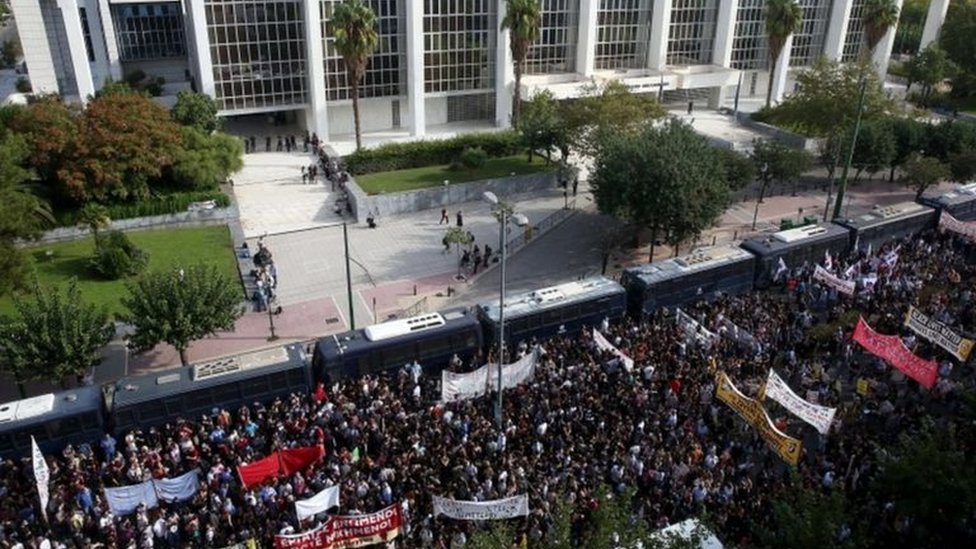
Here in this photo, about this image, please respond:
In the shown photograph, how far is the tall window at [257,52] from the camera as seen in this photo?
2231 inches

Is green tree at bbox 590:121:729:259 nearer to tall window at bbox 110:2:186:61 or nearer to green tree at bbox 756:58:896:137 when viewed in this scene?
green tree at bbox 756:58:896:137

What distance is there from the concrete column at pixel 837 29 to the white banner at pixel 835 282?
53.1 m

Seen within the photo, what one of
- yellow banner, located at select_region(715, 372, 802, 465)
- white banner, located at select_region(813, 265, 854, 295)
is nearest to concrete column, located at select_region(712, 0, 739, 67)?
white banner, located at select_region(813, 265, 854, 295)

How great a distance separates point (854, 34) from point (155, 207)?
72047 mm

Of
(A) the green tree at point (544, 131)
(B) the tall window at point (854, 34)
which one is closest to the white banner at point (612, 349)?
(A) the green tree at point (544, 131)

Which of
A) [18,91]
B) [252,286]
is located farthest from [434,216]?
[18,91]

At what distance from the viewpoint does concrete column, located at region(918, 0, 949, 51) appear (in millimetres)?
83500

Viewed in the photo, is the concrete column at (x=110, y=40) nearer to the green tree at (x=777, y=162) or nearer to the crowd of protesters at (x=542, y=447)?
the green tree at (x=777, y=162)

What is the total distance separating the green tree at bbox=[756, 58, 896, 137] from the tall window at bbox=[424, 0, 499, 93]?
2489cm

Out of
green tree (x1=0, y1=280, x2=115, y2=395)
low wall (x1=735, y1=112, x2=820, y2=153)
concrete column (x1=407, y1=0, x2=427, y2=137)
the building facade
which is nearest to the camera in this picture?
green tree (x1=0, y1=280, x2=115, y2=395)

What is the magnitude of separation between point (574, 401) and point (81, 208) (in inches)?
1251

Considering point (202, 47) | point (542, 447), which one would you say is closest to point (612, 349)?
point (542, 447)

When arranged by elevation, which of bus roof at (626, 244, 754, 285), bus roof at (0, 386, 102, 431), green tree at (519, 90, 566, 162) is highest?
green tree at (519, 90, 566, 162)

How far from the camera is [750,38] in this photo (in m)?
76.3
